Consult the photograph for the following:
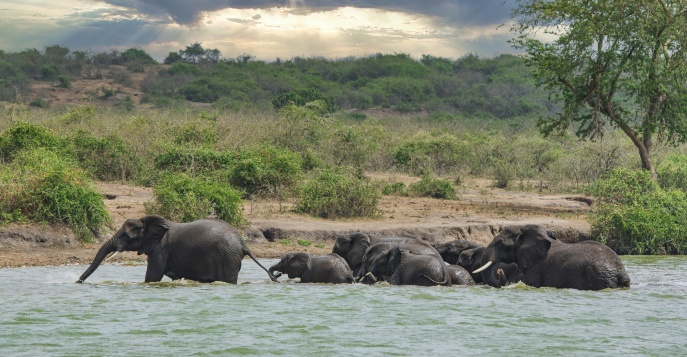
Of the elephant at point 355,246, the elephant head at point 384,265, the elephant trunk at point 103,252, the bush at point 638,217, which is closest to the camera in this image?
the elephant trunk at point 103,252

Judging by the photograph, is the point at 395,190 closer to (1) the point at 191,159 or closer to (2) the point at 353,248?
(1) the point at 191,159

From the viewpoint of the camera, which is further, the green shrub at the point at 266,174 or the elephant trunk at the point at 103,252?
the green shrub at the point at 266,174

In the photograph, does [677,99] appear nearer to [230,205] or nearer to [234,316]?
[230,205]

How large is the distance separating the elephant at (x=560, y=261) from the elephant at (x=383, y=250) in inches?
34.4

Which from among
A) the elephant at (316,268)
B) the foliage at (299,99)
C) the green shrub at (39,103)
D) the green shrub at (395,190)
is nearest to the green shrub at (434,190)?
the green shrub at (395,190)

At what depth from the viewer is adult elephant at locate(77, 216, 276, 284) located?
468 inches

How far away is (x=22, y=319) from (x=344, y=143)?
19.4 meters

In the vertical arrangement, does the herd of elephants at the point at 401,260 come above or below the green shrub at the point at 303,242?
above

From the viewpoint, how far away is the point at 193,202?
55.9 ft

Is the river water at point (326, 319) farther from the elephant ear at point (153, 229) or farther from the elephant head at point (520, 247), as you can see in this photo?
the elephant ear at point (153, 229)

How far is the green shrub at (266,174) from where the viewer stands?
→ 2094cm

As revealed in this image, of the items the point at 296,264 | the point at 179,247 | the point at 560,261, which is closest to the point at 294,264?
the point at 296,264

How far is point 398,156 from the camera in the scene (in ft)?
104

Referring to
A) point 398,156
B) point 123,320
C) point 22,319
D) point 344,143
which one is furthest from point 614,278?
point 398,156
